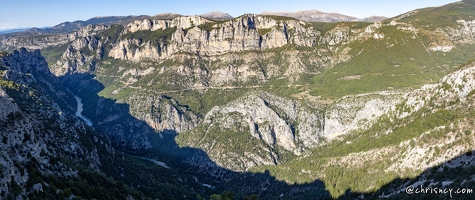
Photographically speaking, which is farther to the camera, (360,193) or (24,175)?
(360,193)

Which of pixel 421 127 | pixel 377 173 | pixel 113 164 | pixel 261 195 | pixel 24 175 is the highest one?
pixel 24 175

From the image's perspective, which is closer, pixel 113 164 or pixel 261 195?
pixel 113 164

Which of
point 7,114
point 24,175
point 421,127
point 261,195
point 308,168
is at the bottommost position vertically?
point 261,195

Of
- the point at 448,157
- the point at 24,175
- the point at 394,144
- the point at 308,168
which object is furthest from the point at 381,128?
the point at 24,175

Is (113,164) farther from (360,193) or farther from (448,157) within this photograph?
(448,157)

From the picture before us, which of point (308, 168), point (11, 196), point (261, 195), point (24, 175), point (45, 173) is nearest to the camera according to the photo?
point (11, 196)

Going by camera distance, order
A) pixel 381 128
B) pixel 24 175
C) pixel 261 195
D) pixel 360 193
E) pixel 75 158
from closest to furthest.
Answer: pixel 24 175 → pixel 360 193 → pixel 75 158 → pixel 381 128 → pixel 261 195

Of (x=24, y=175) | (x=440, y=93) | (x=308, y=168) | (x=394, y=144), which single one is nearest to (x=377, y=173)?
(x=394, y=144)

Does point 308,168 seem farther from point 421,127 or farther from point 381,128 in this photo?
point 421,127

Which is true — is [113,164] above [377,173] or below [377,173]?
below
